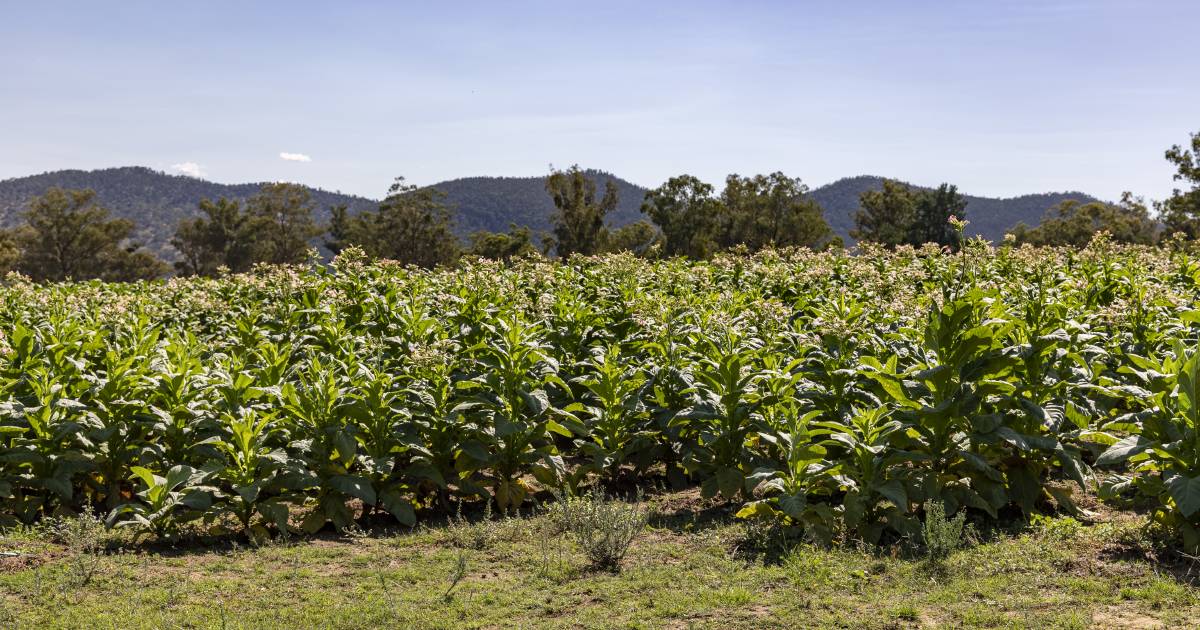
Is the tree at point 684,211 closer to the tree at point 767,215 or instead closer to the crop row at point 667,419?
the tree at point 767,215

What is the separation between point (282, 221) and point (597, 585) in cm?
12031

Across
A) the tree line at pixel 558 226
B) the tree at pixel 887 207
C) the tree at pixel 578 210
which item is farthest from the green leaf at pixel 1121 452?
the tree at pixel 887 207

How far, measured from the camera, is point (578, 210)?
7838 cm

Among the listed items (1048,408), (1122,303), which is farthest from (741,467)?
(1122,303)

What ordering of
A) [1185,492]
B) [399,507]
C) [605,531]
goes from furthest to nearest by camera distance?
[399,507], [605,531], [1185,492]

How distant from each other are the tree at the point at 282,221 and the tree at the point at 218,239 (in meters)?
1.24

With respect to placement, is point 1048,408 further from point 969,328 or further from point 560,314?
point 560,314

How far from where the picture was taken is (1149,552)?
20.3 feet

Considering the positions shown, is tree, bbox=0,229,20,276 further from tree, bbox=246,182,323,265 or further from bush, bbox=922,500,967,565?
bush, bbox=922,500,967,565

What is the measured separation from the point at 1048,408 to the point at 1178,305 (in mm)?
3400

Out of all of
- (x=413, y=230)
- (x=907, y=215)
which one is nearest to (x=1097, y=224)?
(x=907, y=215)

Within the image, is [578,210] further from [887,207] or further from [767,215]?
[887,207]

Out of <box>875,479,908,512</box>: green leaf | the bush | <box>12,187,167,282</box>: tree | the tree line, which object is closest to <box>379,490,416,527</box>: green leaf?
<box>875,479,908,512</box>: green leaf

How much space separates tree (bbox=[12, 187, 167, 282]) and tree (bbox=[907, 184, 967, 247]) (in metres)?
84.1
